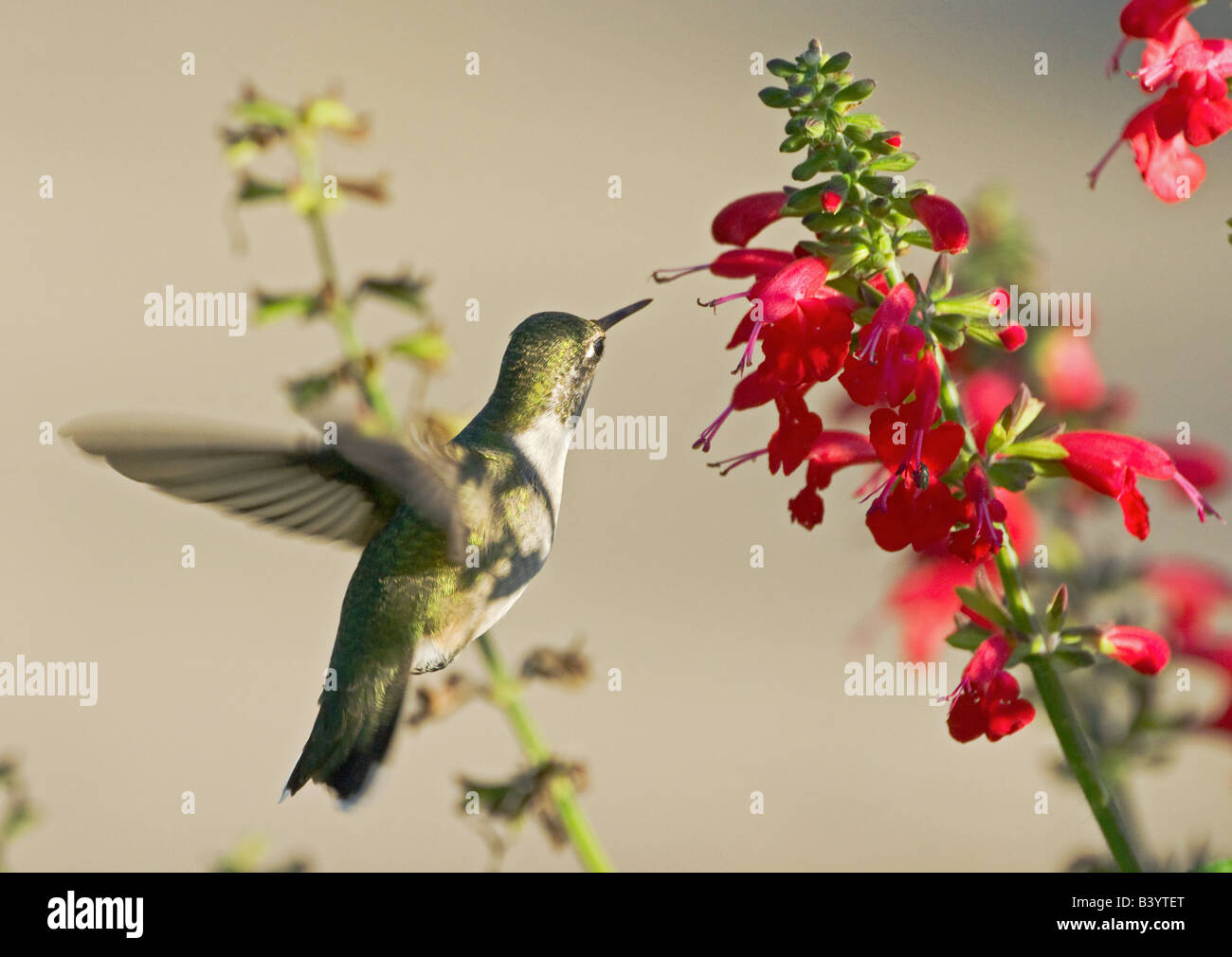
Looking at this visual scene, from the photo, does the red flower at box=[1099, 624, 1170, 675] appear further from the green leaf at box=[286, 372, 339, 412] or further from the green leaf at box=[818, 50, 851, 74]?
the green leaf at box=[286, 372, 339, 412]

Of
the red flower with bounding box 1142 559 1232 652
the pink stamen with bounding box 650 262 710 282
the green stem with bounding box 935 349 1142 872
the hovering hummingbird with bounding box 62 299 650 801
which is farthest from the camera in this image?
the red flower with bounding box 1142 559 1232 652

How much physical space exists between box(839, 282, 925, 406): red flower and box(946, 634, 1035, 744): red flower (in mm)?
312

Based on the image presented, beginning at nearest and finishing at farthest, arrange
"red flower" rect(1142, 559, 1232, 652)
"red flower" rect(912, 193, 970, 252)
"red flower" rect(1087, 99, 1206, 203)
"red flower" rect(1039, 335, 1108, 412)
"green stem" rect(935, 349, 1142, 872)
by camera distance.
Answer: "green stem" rect(935, 349, 1142, 872) → "red flower" rect(912, 193, 970, 252) → "red flower" rect(1087, 99, 1206, 203) → "red flower" rect(1142, 559, 1232, 652) → "red flower" rect(1039, 335, 1108, 412)

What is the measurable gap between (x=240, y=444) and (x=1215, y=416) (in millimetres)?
6342

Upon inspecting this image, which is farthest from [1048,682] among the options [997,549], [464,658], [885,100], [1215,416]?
[885,100]

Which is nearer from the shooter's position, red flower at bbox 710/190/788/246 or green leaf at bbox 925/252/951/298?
green leaf at bbox 925/252/951/298

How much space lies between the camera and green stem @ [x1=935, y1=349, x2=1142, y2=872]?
4.42 feet

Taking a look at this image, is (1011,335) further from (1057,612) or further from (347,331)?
(347,331)

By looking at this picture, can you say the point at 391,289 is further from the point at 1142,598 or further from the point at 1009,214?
the point at 1142,598

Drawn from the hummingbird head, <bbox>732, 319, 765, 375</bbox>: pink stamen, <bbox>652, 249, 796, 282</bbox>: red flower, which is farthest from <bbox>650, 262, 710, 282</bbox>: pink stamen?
the hummingbird head

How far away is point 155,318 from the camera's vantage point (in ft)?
26.0

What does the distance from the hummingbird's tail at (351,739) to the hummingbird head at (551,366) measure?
49cm

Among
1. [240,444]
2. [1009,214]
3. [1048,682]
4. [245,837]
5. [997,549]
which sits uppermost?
[1009,214]

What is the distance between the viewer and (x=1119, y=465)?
1588 millimetres
